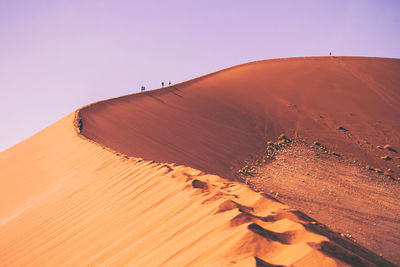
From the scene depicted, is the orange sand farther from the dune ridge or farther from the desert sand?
the dune ridge

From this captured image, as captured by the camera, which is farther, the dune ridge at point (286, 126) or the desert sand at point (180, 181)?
Result: the dune ridge at point (286, 126)

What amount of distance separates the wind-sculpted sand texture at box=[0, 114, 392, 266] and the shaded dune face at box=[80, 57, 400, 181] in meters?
3.37

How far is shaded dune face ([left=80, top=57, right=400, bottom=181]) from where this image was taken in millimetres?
11341

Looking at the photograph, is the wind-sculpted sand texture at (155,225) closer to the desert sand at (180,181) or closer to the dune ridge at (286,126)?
the desert sand at (180,181)

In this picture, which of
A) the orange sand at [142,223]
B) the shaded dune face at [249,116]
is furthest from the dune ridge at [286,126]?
the orange sand at [142,223]

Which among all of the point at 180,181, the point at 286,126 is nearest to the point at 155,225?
the point at 180,181

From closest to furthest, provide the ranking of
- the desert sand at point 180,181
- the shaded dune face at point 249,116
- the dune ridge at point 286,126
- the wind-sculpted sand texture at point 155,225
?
1. the wind-sculpted sand texture at point 155,225
2. the desert sand at point 180,181
3. the dune ridge at point 286,126
4. the shaded dune face at point 249,116

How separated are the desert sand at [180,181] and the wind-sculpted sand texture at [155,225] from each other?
0.05 ft

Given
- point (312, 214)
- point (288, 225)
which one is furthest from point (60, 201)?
point (312, 214)

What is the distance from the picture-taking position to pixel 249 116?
1773cm

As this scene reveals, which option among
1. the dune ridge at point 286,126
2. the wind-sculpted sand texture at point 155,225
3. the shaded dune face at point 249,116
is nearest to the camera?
→ the wind-sculpted sand texture at point 155,225

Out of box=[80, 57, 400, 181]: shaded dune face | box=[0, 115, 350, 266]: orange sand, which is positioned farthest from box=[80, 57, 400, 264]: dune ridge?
box=[0, 115, 350, 266]: orange sand

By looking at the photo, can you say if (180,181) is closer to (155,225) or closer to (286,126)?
(155,225)

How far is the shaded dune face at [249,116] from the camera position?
1134cm
